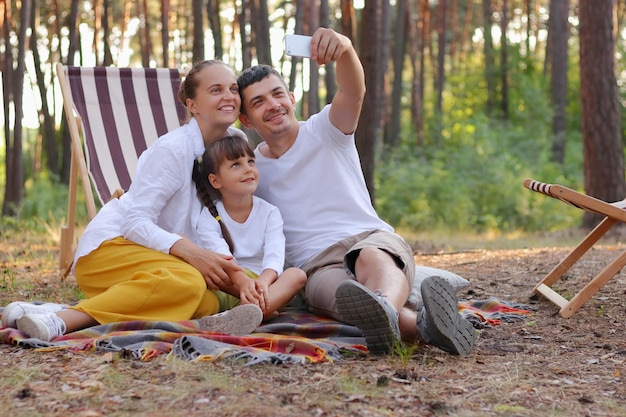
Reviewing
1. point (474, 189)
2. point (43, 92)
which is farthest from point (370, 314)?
point (43, 92)

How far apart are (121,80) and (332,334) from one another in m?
2.84

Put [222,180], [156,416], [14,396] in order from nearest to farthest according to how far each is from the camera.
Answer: [156,416], [14,396], [222,180]

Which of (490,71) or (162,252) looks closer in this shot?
(162,252)

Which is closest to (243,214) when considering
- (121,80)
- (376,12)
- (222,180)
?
(222,180)

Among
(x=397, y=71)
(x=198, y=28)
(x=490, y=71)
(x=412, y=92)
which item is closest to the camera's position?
(x=198, y=28)

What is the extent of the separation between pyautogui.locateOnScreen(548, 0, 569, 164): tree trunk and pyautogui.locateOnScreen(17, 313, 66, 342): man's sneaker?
1657 cm

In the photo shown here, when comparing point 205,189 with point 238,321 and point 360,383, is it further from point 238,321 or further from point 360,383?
point 360,383

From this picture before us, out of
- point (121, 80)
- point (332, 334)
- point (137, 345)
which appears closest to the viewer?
point (137, 345)

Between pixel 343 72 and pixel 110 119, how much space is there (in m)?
2.36

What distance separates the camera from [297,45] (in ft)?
10.1

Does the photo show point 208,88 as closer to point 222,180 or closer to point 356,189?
point 222,180

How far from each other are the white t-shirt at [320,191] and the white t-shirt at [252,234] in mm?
131

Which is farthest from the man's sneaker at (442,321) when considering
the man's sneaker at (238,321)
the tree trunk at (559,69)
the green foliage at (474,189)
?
the tree trunk at (559,69)

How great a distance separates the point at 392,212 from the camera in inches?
458
